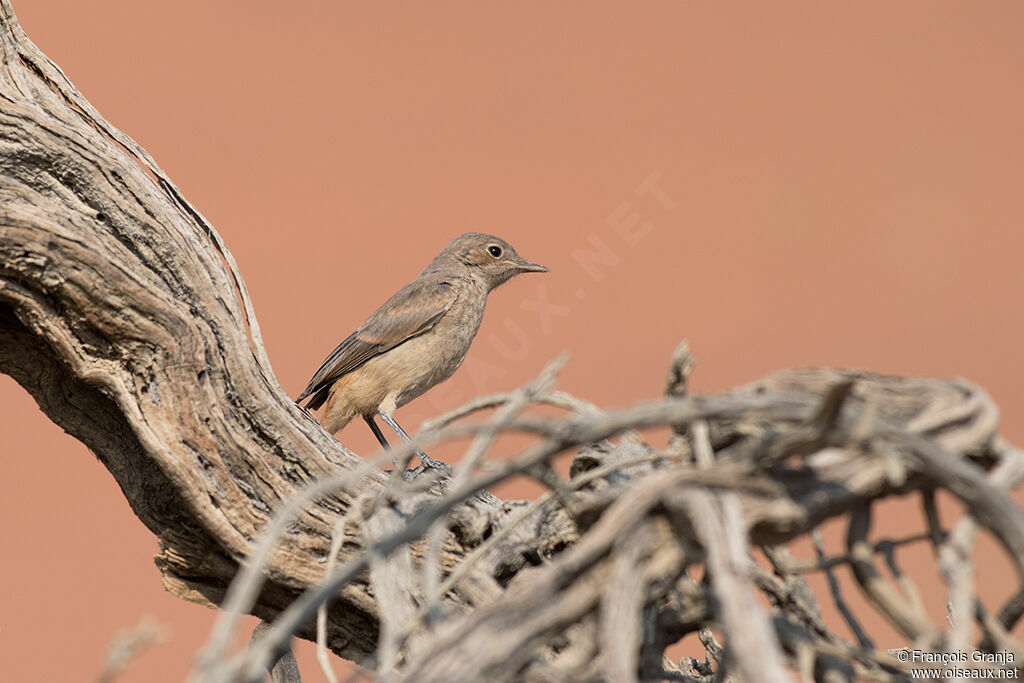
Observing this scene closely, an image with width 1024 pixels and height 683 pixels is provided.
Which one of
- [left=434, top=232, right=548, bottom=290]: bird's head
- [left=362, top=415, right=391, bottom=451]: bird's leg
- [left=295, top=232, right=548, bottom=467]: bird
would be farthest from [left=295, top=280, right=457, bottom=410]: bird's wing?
[left=434, top=232, right=548, bottom=290]: bird's head

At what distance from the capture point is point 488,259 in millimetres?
8352

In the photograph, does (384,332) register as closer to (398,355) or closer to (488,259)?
(398,355)

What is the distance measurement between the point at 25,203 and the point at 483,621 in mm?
2271

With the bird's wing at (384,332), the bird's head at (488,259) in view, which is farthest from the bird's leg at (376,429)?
the bird's head at (488,259)

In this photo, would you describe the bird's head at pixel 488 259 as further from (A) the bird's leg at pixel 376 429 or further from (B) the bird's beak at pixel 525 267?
(A) the bird's leg at pixel 376 429

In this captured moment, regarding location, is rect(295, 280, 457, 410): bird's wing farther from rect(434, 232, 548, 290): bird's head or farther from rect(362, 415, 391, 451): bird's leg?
rect(434, 232, 548, 290): bird's head

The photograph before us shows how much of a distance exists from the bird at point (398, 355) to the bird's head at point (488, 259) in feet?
0.92

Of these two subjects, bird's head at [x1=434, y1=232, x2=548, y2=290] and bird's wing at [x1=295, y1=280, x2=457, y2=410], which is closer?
bird's wing at [x1=295, y1=280, x2=457, y2=410]

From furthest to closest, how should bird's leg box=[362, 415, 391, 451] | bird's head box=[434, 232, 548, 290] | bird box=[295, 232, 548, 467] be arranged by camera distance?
bird's head box=[434, 232, 548, 290] < bird's leg box=[362, 415, 391, 451] < bird box=[295, 232, 548, 467]

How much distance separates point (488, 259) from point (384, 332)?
46.4 inches

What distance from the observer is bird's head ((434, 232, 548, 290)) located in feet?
27.3

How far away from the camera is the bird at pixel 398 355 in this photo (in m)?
7.59

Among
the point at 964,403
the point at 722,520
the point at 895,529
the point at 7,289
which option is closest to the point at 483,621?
the point at 722,520

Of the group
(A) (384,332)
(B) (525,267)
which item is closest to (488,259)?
(B) (525,267)
